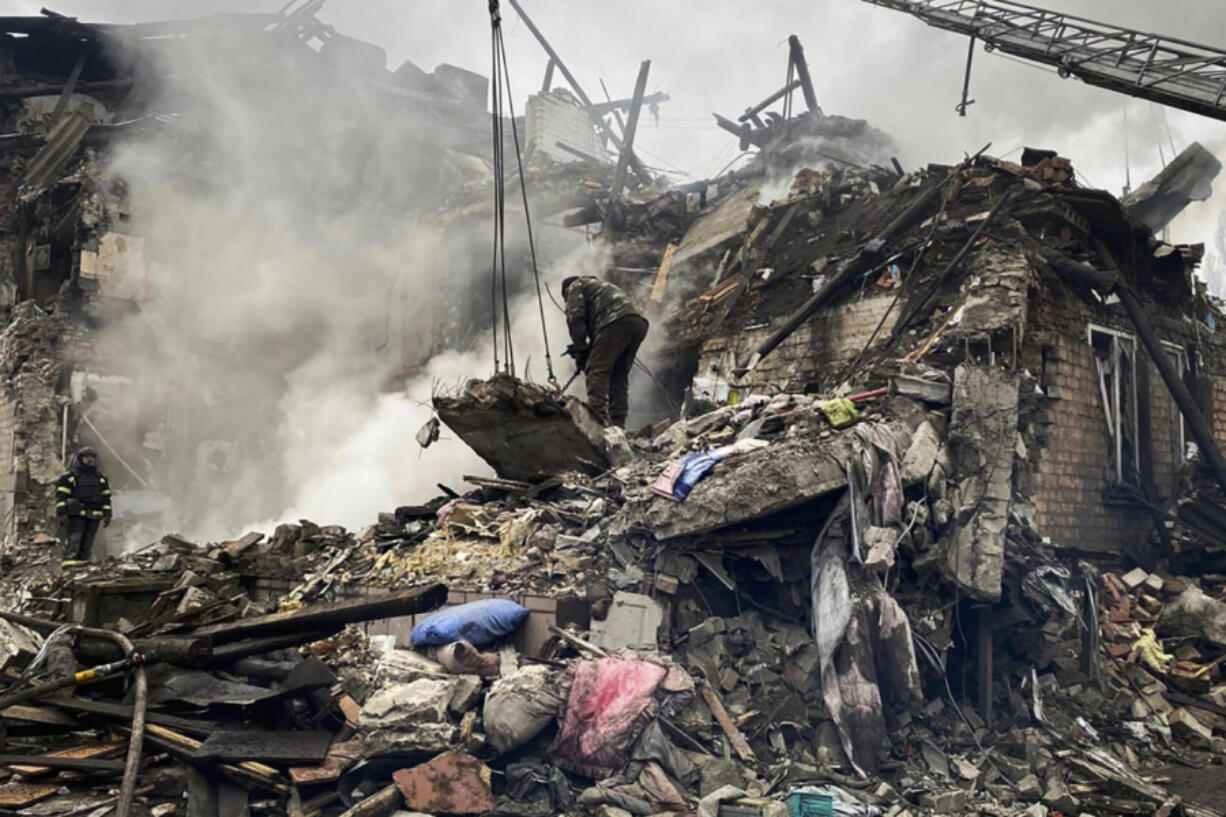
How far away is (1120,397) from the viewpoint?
9.39m

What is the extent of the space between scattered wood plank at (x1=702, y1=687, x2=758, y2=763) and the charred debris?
0.06 ft

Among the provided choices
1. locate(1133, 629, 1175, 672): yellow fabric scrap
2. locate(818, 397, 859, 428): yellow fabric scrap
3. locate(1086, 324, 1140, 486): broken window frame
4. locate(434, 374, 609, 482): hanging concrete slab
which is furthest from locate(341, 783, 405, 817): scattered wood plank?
locate(1086, 324, 1140, 486): broken window frame

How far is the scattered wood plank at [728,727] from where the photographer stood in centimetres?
498

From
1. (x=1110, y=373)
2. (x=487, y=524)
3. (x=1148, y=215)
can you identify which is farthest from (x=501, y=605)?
(x=1148, y=215)

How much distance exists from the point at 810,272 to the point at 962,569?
5.05m

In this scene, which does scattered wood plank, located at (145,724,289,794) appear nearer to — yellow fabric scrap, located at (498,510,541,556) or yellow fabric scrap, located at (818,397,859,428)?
yellow fabric scrap, located at (498,510,541,556)

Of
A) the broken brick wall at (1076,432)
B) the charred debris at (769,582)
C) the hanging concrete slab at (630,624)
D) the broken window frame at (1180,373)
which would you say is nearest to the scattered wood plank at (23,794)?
the charred debris at (769,582)

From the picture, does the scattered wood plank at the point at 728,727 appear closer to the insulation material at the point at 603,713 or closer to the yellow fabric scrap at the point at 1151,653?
the insulation material at the point at 603,713

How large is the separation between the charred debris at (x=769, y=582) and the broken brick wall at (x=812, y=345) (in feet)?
0.15

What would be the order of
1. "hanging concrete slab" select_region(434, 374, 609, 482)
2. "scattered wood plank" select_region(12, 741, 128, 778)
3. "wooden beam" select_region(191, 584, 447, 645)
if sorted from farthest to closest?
"hanging concrete slab" select_region(434, 374, 609, 482)
"wooden beam" select_region(191, 584, 447, 645)
"scattered wood plank" select_region(12, 741, 128, 778)

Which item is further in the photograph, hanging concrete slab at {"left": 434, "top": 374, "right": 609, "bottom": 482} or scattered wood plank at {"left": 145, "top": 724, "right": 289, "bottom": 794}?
hanging concrete slab at {"left": 434, "top": 374, "right": 609, "bottom": 482}

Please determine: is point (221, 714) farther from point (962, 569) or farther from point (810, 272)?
point (810, 272)

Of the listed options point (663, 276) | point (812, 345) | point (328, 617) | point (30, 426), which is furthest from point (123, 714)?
point (663, 276)

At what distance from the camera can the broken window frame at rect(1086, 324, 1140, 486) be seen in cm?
912
